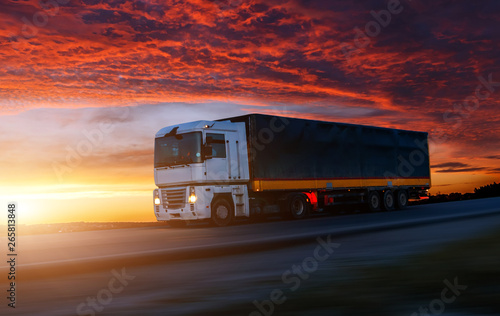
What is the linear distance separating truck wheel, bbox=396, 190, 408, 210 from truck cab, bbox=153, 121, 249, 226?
36.4 feet

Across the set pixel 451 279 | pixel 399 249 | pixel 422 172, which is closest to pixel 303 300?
pixel 451 279

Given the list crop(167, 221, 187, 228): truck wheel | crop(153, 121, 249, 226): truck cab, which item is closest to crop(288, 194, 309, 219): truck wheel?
crop(153, 121, 249, 226): truck cab

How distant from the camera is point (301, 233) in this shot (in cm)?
1546

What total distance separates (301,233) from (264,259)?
5218mm

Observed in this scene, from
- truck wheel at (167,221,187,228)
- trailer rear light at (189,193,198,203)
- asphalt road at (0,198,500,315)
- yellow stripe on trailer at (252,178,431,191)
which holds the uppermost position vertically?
yellow stripe on trailer at (252,178,431,191)

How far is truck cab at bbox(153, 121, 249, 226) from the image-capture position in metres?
19.6

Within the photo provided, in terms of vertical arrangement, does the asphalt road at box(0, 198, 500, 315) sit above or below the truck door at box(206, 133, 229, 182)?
below

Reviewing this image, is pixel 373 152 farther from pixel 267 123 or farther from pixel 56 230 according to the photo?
pixel 56 230

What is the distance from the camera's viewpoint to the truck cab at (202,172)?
1962cm

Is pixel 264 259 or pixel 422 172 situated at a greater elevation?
pixel 422 172

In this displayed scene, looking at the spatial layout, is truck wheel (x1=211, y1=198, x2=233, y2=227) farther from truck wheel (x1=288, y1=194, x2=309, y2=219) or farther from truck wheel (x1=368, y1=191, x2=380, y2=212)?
truck wheel (x1=368, y1=191, x2=380, y2=212)

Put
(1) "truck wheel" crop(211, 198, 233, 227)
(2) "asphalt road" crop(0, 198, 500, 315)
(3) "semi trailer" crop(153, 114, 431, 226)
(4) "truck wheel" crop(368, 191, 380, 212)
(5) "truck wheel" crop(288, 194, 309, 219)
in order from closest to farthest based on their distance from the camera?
(2) "asphalt road" crop(0, 198, 500, 315), (3) "semi trailer" crop(153, 114, 431, 226), (1) "truck wheel" crop(211, 198, 233, 227), (5) "truck wheel" crop(288, 194, 309, 219), (4) "truck wheel" crop(368, 191, 380, 212)

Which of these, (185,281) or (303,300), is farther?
(185,281)

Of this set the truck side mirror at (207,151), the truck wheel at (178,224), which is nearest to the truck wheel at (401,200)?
the truck wheel at (178,224)
